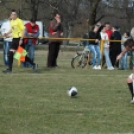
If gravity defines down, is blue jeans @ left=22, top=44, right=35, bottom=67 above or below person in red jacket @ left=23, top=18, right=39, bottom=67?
below

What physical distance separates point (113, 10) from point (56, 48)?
36373 millimetres

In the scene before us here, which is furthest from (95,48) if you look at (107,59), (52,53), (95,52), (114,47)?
(52,53)

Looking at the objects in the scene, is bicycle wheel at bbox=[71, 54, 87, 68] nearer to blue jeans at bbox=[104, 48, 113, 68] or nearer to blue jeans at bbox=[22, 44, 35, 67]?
blue jeans at bbox=[104, 48, 113, 68]

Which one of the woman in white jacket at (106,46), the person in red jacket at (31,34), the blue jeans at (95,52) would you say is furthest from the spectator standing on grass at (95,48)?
the person in red jacket at (31,34)

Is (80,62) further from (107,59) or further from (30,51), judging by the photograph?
(30,51)

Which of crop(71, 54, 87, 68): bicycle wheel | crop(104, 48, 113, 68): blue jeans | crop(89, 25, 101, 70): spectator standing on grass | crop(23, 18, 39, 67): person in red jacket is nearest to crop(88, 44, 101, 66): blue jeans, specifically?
crop(89, 25, 101, 70): spectator standing on grass

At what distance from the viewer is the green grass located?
8188 mm

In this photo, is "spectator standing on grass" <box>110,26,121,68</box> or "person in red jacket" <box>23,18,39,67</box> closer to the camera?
"person in red jacket" <box>23,18,39,67</box>

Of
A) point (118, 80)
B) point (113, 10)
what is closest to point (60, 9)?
point (113, 10)

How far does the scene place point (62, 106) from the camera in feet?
33.2

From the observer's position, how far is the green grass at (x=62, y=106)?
819 centimetres

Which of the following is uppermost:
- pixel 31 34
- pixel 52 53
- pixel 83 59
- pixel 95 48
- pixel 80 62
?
pixel 31 34

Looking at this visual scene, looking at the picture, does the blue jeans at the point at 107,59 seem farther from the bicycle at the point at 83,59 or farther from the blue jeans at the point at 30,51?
the blue jeans at the point at 30,51

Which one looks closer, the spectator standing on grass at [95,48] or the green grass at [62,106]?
the green grass at [62,106]
